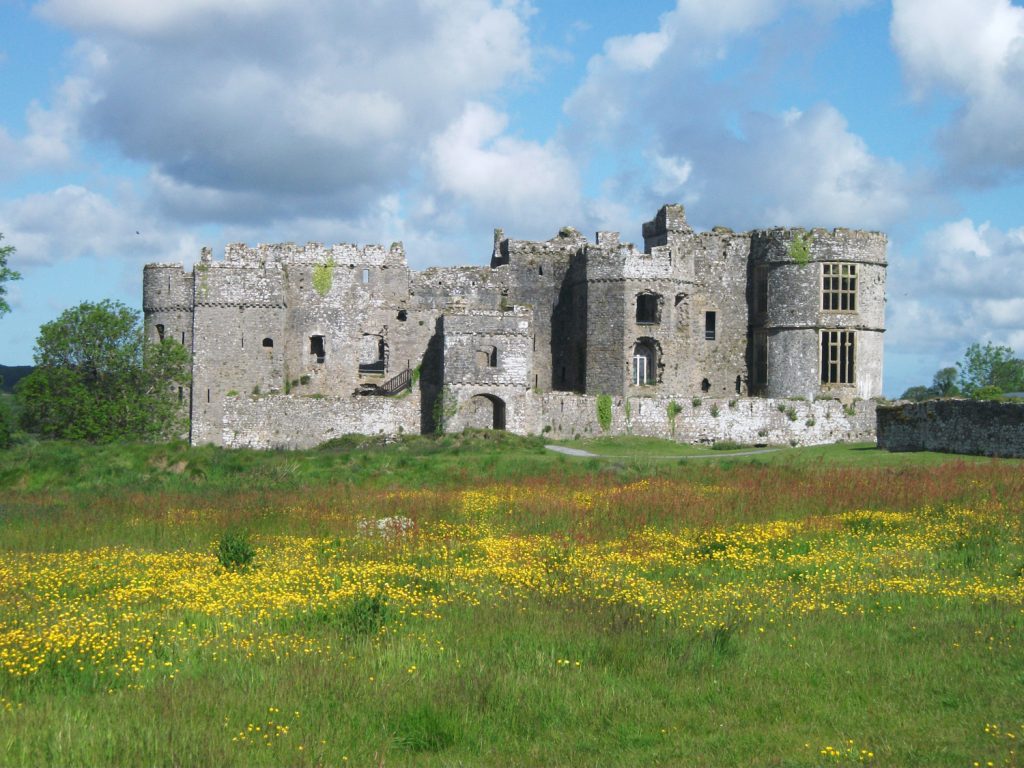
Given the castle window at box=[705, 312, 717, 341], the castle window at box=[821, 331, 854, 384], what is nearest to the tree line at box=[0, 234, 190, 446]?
the castle window at box=[705, 312, 717, 341]

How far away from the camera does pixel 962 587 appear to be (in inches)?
574

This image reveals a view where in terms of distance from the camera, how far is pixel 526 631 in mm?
12133

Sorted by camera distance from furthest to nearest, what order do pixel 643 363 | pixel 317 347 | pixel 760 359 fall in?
pixel 760 359 < pixel 643 363 < pixel 317 347

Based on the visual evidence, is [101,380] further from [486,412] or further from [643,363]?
[643,363]

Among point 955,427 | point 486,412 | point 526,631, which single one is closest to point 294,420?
point 486,412

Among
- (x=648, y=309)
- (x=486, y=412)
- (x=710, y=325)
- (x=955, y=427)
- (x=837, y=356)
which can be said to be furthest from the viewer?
(x=710, y=325)

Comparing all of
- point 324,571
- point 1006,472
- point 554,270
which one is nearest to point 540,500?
point 324,571

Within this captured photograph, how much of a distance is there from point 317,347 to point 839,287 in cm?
2558

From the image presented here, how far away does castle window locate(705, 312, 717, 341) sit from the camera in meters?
57.3

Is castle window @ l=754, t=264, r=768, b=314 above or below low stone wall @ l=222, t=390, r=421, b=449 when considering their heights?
above

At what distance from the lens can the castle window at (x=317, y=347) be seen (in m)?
54.4

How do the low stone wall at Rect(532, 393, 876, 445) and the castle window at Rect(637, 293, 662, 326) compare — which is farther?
the castle window at Rect(637, 293, 662, 326)

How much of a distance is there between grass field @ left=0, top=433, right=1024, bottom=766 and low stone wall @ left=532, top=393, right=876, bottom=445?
87.2 feet

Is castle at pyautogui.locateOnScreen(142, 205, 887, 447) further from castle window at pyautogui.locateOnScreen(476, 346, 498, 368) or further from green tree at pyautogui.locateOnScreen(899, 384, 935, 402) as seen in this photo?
green tree at pyautogui.locateOnScreen(899, 384, 935, 402)
